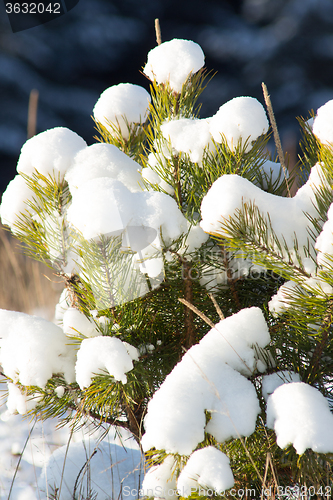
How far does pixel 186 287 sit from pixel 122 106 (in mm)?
484

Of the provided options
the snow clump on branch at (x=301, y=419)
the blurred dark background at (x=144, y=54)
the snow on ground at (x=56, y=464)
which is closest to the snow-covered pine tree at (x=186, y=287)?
the snow clump on branch at (x=301, y=419)

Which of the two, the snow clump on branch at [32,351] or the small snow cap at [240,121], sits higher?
the small snow cap at [240,121]

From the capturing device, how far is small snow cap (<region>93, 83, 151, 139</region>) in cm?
80

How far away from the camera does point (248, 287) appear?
805 millimetres

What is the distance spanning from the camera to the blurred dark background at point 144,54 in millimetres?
4375

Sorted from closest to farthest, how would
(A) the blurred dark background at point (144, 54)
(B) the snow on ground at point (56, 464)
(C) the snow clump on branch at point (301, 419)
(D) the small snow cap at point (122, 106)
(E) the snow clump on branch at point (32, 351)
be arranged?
(C) the snow clump on branch at point (301, 419) < (E) the snow clump on branch at point (32, 351) < (D) the small snow cap at point (122, 106) < (B) the snow on ground at point (56, 464) < (A) the blurred dark background at point (144, 54)

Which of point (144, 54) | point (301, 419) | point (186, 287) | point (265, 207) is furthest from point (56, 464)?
point (144, 54)

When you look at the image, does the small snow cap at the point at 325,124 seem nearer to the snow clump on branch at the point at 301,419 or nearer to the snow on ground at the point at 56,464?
the snow clump on branch at the point at 301,419

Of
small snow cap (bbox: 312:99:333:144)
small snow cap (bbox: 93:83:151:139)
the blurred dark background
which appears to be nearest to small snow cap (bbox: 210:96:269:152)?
small snow cap (bbox: 312:99:333:144)

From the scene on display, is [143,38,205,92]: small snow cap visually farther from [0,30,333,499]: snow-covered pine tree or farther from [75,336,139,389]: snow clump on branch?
[75,336,139,389]: snow clump on branch

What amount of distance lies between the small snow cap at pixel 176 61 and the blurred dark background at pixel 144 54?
141 inches

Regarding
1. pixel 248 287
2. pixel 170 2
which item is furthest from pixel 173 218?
pixel 170 2

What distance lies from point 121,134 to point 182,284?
1.45ft

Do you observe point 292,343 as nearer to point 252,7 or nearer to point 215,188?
point 215,188
